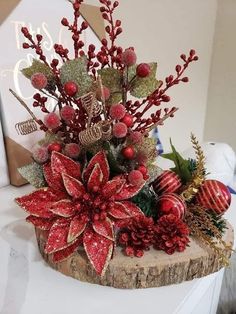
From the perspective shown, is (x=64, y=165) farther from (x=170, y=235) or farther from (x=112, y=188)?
(x=170, y=235)

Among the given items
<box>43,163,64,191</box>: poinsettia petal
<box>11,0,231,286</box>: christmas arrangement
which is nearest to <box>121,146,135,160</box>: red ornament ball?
<box>11,0,231,286</box>: christmas arrangement

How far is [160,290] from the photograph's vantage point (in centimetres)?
46

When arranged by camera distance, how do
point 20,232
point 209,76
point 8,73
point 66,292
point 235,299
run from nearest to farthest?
point 66,292 < point 20,232 < point 8,73 < point 235,299 < point 209,76

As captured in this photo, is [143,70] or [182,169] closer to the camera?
[143,70]

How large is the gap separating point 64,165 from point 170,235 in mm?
195

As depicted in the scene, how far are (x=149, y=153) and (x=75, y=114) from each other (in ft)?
0.43

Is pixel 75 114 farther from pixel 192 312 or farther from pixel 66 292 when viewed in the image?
pixel 192 312

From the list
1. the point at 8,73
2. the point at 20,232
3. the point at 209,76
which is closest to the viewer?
the point at 20,232

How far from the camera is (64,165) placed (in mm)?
480

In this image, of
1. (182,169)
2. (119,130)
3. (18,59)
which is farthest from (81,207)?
(18,59)

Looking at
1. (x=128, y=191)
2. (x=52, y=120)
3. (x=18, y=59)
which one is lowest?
(x=128, y=191)

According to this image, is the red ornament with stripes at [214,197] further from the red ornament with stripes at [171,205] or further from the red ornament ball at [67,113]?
the red ornament ball at [67,113]

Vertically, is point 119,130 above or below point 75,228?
above

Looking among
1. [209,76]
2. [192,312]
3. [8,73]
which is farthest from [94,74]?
[209,76]
